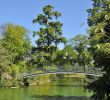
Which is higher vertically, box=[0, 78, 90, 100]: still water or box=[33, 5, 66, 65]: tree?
box=[33, 5, 66, 65]: tree

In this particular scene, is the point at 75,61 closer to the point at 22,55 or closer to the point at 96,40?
the point at 22,55

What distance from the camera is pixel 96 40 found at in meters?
20.9

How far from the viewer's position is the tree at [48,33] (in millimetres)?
55750

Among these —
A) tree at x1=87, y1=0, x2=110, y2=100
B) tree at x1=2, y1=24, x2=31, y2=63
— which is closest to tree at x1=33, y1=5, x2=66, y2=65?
tree at x1=2, y1=24, x2=31, y2=63

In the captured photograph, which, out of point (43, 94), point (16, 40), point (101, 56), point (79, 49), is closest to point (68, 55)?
point (79, 49)

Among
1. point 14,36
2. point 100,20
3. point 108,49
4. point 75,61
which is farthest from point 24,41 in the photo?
point 108,49

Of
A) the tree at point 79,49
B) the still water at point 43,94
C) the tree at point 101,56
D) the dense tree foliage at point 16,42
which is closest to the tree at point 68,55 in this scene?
the tree at point 79,49

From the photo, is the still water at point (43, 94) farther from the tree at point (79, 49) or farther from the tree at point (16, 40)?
the tree at point (79, 49)

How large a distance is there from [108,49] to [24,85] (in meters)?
32.3

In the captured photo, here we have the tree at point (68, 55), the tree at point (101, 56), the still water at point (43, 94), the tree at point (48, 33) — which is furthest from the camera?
the tree at point (68, 55)

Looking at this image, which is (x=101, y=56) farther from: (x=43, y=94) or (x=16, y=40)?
(x=16, y=40)

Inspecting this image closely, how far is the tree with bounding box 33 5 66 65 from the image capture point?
5575 cm

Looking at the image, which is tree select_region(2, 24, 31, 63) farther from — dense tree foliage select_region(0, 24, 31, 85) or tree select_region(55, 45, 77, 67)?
tree select_region(55, 45, 77, 67)

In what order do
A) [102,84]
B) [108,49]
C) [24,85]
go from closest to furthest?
[108,49]
[102,84]
[24,85]
